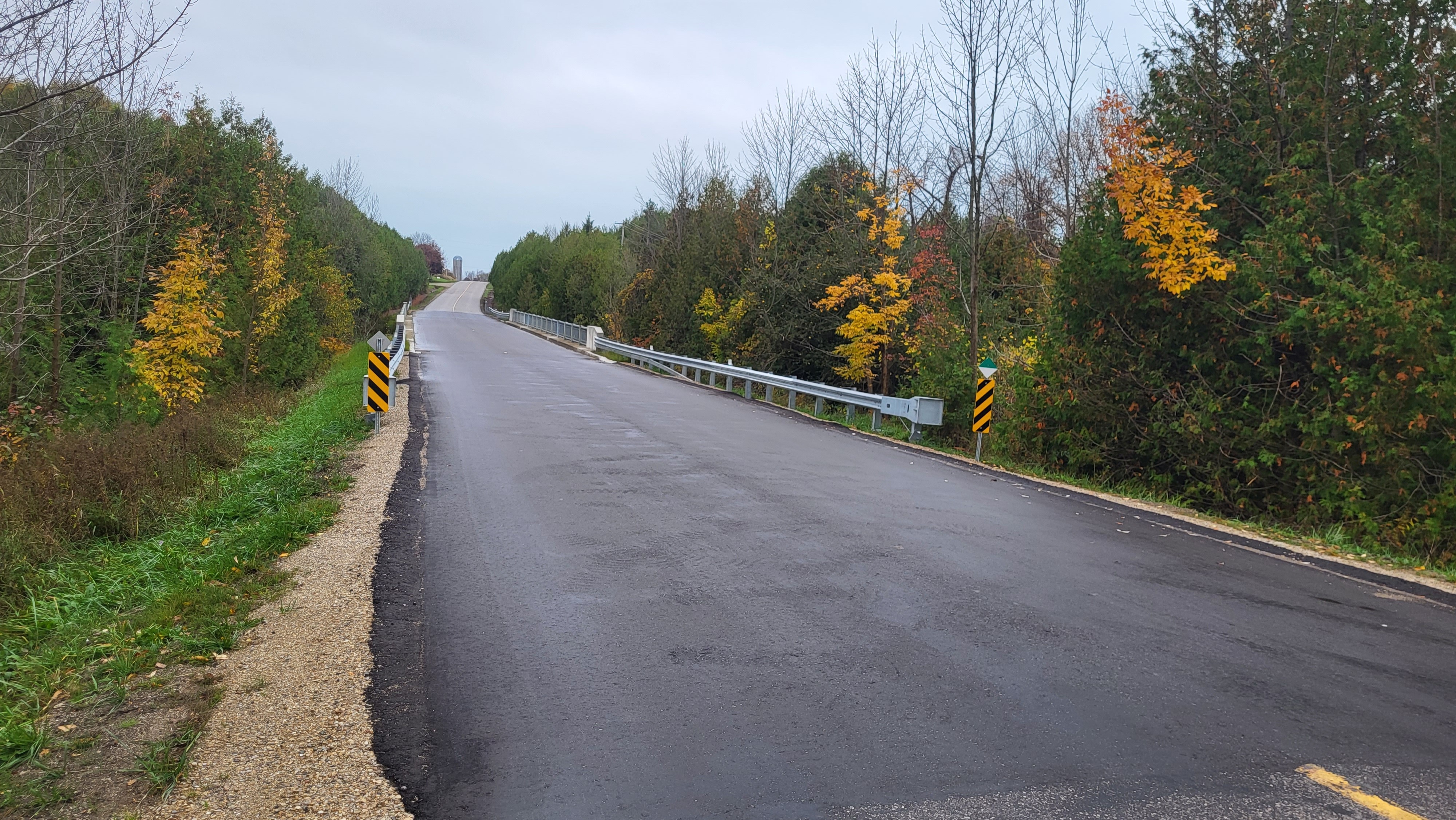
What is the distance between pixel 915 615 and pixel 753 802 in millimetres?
2622

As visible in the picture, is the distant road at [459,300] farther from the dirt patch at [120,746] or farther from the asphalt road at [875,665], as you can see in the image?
the dirt patch at [120,746]

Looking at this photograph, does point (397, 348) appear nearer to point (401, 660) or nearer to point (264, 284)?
point (264, 284)

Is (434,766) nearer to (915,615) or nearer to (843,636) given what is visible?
(843,636)

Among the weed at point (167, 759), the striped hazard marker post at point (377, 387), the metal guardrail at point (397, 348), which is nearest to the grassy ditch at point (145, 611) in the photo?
the weed at point (167, 759)

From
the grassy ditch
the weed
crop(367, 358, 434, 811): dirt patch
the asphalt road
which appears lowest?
the grassy ditch

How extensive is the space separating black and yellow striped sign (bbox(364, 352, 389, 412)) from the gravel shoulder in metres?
8.26

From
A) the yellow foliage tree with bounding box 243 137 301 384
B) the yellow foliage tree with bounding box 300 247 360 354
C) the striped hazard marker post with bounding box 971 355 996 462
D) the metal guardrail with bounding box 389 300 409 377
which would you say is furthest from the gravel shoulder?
the yellow foliage tree with bounding box 300 247 360 354

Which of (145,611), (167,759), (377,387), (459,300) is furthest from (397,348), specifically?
(459,300)

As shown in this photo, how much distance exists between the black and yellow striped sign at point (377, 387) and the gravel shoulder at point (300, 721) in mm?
8264

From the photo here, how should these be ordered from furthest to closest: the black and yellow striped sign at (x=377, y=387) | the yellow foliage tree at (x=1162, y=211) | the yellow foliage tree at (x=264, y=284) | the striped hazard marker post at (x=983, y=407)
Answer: the yellow foliage tree at (x=264, y=284) → the black and yellow striped sign at (x=377, y=387) → the striped hazard marker post at (x=983, y=407) → the yellow foliage tree at (x=1162, y=211)

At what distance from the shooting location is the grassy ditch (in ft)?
13.7

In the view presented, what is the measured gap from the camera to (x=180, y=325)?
2466cm

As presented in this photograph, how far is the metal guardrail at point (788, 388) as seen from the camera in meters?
16.4

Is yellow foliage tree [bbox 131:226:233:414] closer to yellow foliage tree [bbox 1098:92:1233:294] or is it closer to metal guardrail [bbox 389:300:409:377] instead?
metal guardrail [bbox 389:300:409:377]
